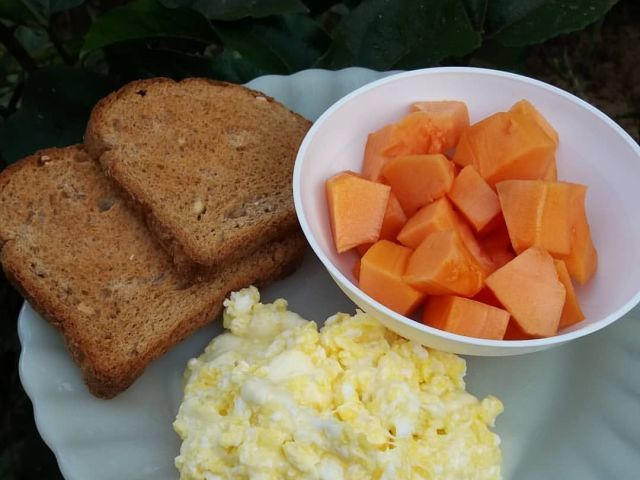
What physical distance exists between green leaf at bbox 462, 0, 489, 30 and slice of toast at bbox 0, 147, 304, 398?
0.77m

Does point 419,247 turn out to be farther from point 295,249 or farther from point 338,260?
point 295,249

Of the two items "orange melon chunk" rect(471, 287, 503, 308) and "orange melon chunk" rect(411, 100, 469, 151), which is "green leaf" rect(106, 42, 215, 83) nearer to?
"orange melon chunk" rect(411, 100, 469, 151)

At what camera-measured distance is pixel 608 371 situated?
57.4 inches

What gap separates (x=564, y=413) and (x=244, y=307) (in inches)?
25.7

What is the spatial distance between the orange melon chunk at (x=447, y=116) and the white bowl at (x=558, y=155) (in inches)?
1.9

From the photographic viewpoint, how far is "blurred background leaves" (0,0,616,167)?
5.79ft

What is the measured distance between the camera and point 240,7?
180 centimetres

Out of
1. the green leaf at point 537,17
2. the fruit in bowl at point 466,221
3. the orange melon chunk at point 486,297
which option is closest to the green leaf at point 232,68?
the fruit in bowl at point 466,221

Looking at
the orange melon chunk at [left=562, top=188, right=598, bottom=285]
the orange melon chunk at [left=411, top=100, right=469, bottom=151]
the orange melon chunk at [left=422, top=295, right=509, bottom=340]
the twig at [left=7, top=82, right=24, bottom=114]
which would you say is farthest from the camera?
the twig at [left=7, top=82, right=24, bottom=114]

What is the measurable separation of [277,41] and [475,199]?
0.77 m

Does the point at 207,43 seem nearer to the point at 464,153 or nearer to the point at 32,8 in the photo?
the point at 32,8

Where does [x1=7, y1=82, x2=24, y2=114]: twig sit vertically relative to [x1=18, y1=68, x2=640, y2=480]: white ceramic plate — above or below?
above

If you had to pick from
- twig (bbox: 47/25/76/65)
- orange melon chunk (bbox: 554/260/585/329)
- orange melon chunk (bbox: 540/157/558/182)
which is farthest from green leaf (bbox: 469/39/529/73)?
twig (bbox: 47/25/76/65)

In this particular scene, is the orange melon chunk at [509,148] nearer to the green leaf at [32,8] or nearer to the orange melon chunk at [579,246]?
the orange melon chunk at [579,246]
